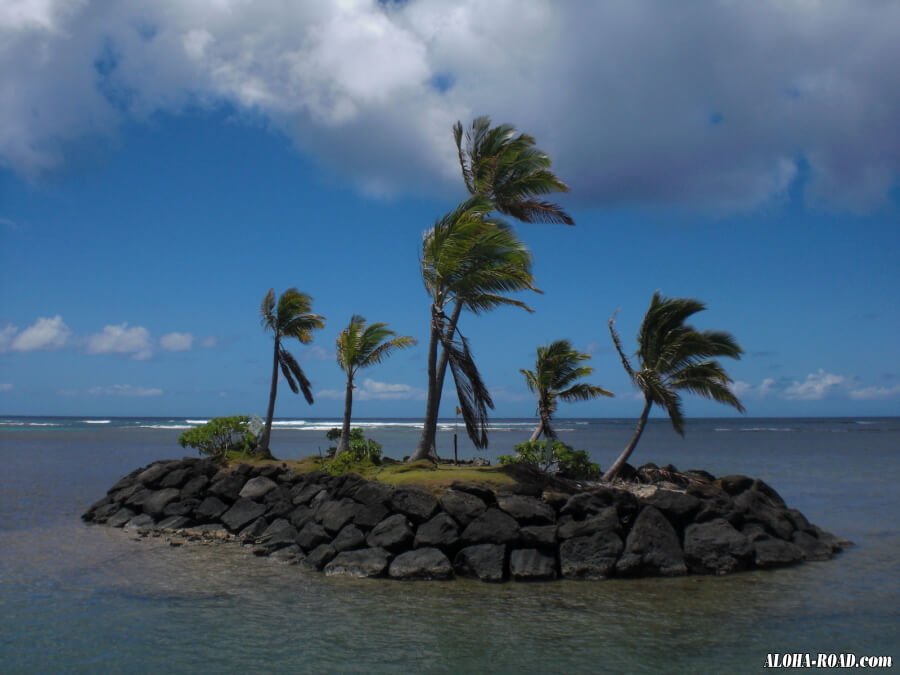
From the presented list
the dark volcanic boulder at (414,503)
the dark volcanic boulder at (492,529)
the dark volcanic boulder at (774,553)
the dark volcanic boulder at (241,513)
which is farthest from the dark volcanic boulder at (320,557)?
the dark volcanic boulder at (774,553)

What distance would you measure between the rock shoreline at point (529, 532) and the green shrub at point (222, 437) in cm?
597

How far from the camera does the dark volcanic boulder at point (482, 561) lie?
39.9 feet

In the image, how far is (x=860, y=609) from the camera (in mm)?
10594

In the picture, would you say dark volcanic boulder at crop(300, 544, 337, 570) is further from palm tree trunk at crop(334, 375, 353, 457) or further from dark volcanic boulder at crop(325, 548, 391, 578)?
palm tree trunk at crop(334, 375, 353, 457)

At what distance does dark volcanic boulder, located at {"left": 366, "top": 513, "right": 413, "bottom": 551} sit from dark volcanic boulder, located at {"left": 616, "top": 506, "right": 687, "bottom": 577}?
3.98 m

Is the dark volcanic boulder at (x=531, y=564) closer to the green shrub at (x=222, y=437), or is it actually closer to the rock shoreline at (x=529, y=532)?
the rock shoreline at (x=529, y=532)

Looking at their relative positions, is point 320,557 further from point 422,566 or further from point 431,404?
point 431,404

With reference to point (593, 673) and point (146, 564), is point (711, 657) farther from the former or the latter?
point (146, 564)

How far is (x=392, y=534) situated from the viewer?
42.9 feet

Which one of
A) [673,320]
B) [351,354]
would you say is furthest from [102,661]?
[673,320]

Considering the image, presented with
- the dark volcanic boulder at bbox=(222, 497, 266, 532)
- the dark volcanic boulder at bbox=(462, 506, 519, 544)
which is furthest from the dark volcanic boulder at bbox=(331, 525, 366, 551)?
the dark volcanic boulder at bbox=(222, 497, 266, 532)

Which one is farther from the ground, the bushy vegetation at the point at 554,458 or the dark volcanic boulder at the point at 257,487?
the bushy vegetation at the point at 554,458

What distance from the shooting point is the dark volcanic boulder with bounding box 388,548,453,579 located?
40.1 feet

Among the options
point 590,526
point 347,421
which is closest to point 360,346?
point 347,421
